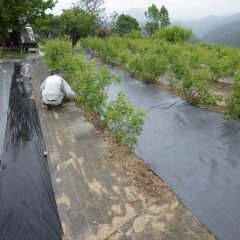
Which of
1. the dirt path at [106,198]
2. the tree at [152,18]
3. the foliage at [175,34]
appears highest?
the tree at [152,18]

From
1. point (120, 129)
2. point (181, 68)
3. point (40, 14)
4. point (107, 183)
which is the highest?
point (40, 14)

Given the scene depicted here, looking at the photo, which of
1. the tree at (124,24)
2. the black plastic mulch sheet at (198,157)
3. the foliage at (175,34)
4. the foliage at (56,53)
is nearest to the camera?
the black plastic mulch sheet at (198,157)

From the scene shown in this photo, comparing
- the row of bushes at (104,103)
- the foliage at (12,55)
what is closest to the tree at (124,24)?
the foliage at (12,55)

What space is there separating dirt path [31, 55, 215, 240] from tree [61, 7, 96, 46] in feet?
61.7

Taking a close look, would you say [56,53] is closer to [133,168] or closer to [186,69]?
[186,69]

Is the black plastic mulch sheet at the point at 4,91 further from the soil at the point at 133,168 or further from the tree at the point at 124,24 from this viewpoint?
the tree at the point at 124,24

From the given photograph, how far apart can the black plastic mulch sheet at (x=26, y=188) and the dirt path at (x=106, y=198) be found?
0.43 ft

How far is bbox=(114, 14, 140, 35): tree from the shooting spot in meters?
30.6

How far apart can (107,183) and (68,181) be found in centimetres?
54


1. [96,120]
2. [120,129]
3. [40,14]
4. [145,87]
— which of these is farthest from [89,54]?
[120,129]

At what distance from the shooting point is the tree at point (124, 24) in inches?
1205

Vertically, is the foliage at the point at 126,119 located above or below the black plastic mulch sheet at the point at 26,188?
above

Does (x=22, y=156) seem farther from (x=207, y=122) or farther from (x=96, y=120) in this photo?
(x=207, y=122)

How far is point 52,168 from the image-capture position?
4.62 m
